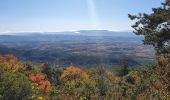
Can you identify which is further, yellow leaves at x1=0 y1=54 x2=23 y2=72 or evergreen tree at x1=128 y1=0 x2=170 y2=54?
yellow leaves at x1=0 y1=54 x2=23 y2=72

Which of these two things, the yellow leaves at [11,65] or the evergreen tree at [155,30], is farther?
the yellow leaves at [11,65]

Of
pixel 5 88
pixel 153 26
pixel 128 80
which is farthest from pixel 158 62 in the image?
pixel 128 80

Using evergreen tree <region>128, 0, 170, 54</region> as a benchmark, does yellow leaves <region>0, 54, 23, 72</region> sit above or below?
below

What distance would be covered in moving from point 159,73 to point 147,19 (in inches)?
1055

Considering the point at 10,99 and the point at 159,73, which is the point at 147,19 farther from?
the point at 159,73

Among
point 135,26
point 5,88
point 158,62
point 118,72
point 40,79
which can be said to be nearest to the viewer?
point 158,62

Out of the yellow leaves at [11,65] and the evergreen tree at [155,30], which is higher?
the evergreen tree at [155,30]

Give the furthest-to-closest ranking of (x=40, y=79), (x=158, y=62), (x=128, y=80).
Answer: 1. (x=40, y=79)
2. (x=128, y=80)
3. (x=158, y=62)

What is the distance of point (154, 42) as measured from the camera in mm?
36469

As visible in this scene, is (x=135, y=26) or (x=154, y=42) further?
(x=135, y=26)

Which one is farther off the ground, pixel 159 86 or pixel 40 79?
pixel 159 86

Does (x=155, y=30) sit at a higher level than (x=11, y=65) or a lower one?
higher

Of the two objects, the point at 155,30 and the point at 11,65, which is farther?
the point at 11,65

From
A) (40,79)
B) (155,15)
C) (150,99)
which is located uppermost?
(155,15)
